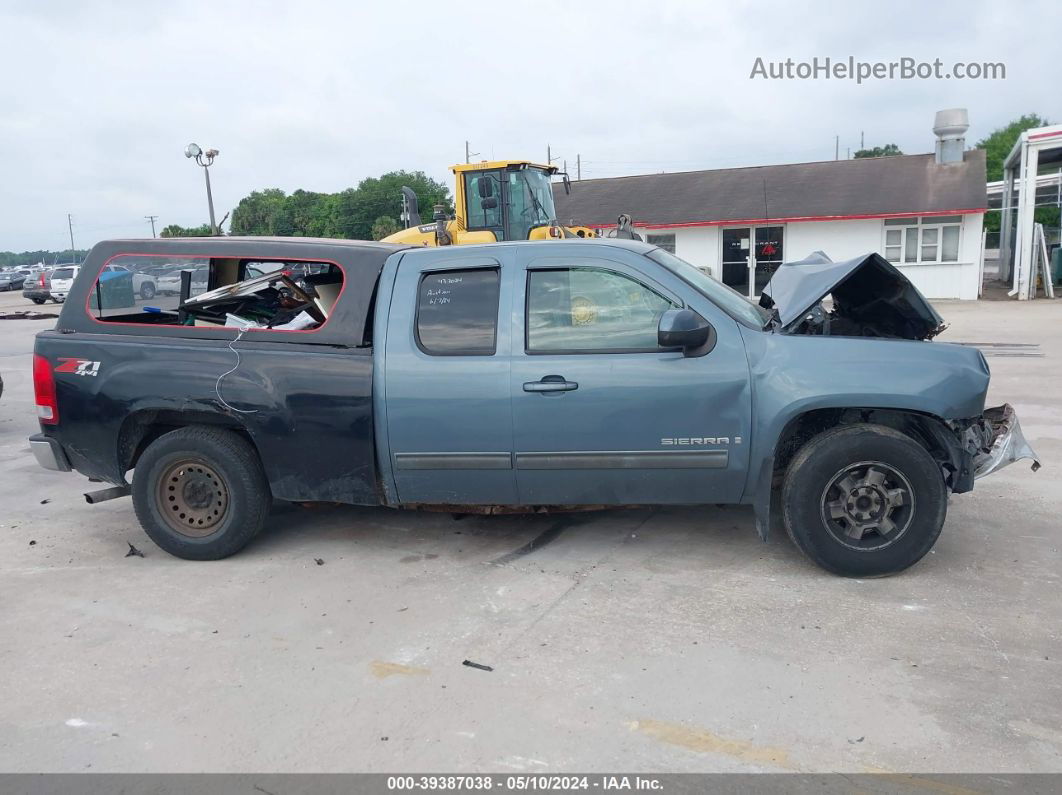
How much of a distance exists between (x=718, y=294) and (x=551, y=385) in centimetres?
117

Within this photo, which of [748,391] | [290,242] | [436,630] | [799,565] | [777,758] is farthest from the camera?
[290,242]

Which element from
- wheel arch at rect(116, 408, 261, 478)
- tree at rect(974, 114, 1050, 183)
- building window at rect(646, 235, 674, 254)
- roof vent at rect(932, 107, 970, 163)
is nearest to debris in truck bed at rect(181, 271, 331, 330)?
wheel arch at rect(116, 408, 261, 478)

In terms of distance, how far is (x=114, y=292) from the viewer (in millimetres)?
5422

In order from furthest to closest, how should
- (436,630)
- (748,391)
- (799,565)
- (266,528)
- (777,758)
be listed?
(266,528) < (799,565) < (748,391) < (436,630) < (777,758)

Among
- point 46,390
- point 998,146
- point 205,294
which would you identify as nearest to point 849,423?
point 205,294

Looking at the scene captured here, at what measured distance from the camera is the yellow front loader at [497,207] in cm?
1479

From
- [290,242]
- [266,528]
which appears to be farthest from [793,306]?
[266,528]

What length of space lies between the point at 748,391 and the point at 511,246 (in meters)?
1.59

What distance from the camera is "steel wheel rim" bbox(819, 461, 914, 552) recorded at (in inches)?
180

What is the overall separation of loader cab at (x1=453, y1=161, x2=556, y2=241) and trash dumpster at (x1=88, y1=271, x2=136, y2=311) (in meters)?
9.71

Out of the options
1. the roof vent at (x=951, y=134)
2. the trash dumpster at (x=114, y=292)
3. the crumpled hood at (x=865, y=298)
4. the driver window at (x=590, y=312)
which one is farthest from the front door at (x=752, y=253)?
the trash dumpster at (x=114, y=292)

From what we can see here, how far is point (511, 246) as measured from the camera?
4977mm

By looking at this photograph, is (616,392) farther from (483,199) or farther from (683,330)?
(483,199)
